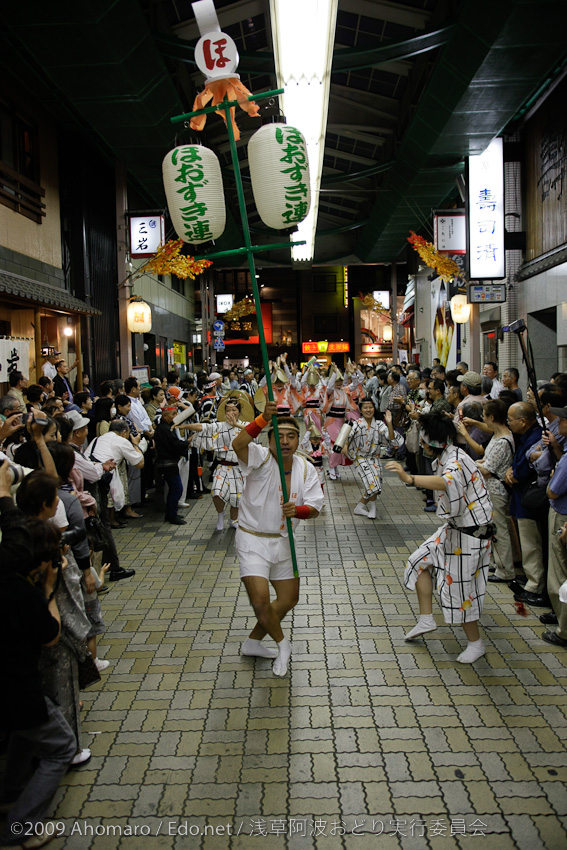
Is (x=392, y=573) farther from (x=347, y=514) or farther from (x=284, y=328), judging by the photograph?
(x=284, y=328)

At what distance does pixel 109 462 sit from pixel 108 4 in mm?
6268

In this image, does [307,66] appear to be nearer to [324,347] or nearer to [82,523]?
[82,523]

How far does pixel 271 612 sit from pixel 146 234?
40.7 feet

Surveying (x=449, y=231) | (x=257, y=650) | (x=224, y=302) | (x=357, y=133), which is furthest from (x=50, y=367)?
(x=224, y=302)

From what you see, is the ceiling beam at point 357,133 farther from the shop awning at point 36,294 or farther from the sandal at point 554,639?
the sandal at point 554,639

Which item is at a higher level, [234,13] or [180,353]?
[234,13]

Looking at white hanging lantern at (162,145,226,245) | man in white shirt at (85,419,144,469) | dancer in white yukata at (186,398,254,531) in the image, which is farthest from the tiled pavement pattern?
white hanging lantern at (162,145,226,245)

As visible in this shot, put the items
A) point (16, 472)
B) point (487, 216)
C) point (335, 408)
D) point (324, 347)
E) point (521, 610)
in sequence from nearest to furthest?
point (16, 472) → point (521, 610) → point (335, 408) → point (487, 216) → point (324, 347)

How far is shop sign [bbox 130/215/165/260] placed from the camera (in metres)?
14.7

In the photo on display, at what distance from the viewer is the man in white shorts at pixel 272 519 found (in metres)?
4.32

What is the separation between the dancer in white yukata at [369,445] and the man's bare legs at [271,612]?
4.43 meters

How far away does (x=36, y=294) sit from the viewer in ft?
35.7

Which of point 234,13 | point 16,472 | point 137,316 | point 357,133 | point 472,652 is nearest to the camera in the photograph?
point 16,472

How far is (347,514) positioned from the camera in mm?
9414
